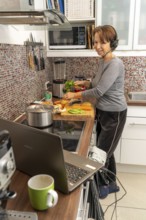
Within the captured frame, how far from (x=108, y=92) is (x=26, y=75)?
723 mm

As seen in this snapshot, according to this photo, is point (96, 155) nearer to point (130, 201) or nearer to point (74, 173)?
point (74, 173)

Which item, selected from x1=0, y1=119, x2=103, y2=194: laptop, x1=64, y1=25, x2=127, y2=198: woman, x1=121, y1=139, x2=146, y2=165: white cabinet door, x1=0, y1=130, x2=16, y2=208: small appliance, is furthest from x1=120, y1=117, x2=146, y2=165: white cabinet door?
x1=0, y1=130, x2=16, y2=208: small appliance

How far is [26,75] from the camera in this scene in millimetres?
1892

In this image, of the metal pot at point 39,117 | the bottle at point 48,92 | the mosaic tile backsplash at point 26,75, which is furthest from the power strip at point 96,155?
the bottle at point 48,92

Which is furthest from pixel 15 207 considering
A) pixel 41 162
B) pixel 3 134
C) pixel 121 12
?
pixel 121 12

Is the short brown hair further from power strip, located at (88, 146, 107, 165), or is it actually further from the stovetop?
power strip, located at (88, 146, 107, 165)

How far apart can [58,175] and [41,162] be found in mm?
A: 95

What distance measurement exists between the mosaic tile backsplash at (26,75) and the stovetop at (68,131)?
20 cm

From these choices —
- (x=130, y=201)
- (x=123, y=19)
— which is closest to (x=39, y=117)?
(x=130, y=201)

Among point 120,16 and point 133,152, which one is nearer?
point 120,16

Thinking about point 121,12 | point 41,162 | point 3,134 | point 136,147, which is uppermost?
point 121,12

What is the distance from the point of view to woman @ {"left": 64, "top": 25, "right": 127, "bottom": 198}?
1.79 metres

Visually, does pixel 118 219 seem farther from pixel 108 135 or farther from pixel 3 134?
pixel 3 134

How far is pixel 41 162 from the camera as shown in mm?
872
